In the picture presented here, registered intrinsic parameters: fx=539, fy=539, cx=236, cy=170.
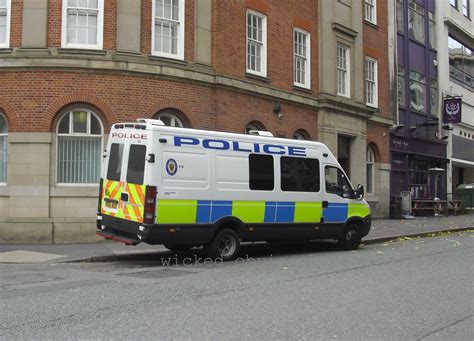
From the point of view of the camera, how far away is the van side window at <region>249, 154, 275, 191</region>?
11.8 metres

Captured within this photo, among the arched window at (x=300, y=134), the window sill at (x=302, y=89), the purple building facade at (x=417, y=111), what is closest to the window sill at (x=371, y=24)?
the purple building facade at (x=417, y=111)

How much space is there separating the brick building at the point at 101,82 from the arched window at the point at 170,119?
59 mm

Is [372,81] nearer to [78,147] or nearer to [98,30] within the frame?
[98,30]

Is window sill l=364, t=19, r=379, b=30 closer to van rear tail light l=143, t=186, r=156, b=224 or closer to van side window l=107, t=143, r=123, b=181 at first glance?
van side window l=107, t=143, r=123, b=181

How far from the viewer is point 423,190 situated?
29.3 metres

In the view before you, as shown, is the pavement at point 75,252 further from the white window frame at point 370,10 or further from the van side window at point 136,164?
the white window frame at point 370,10

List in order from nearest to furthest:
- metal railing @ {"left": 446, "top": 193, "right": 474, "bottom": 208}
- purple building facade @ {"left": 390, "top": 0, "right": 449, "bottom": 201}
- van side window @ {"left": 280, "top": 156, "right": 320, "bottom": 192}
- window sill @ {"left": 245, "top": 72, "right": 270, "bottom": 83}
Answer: van side window @ {"left": 280, "top": 156, "right": 320, "bottom": 192} < window sill @ {"left": 245, "top": 72, "right": 270, "bottom": 83} < purple building facade @ {"left": 390, "top": 0, "right": 449, "bottom": 201} < metal railing @ {"left": 446, "top": 193, "right": 474, "bottom": 208}

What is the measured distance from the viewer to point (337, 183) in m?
13.5

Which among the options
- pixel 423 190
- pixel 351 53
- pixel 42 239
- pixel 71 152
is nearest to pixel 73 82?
pixel 71 152

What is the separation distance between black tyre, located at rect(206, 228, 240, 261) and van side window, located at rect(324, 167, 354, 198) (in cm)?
297

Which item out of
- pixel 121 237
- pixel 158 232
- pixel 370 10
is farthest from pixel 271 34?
pixel 158 232

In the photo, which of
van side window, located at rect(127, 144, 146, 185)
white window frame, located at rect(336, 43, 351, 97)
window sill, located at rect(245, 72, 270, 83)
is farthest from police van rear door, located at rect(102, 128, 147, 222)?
white window frame, located at rect(336, 43, 351, 97)

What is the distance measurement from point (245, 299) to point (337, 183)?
21.9ft

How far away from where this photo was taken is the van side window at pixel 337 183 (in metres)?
13.2
